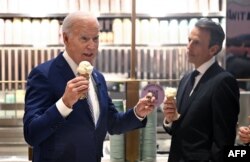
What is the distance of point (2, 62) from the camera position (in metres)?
4.08

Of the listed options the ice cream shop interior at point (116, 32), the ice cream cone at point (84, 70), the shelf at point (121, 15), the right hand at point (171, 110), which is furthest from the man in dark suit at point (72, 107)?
the shelf at point (121, 15)

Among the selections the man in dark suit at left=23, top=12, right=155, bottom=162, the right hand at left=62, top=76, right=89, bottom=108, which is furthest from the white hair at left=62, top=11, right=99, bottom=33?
the right hand at left=62, top=76, right=89, bottom=108

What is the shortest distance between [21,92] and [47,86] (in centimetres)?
121

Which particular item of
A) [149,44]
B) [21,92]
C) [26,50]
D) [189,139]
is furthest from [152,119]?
[26,50]

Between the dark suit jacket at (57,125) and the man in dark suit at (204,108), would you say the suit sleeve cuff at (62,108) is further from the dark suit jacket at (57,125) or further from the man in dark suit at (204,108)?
the man in dark suit at (204,108)

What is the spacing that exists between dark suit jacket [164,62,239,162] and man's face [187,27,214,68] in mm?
64

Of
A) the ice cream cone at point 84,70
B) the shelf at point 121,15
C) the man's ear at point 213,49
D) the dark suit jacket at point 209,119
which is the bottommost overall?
A: the dark suit jacket at point 209,119

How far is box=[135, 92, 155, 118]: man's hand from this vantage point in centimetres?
203

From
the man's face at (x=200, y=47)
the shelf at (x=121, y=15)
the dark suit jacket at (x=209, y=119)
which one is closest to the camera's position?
the dark suit jacket at (x=209, y=119)

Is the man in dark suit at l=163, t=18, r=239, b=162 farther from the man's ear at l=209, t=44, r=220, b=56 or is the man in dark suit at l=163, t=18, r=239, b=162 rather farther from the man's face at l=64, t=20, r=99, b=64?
the man's face at l=64, t=20, r=99, b=64

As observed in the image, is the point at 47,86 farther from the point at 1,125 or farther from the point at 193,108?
the point at 1,125

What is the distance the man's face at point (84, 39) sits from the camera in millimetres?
1877

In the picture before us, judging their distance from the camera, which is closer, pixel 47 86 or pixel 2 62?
pixel 47 86

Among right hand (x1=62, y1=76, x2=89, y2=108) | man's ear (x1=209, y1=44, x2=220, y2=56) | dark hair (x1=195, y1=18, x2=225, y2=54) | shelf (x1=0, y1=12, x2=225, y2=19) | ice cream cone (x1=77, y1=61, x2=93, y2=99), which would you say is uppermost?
shelf (x1=0, y1=12, x2=225, y2=19)
